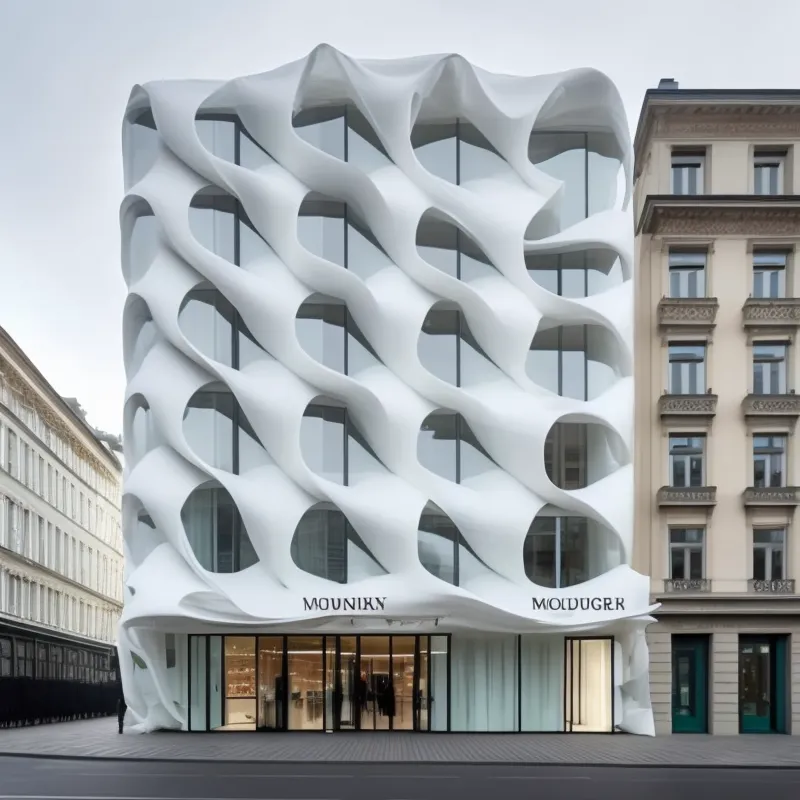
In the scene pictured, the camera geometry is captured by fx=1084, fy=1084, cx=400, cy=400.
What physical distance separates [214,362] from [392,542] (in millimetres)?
8250

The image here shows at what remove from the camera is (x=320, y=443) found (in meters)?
36.7

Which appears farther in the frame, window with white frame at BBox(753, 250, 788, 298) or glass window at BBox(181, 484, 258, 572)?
window with white frame at BBox(753, 250, 788, 298)

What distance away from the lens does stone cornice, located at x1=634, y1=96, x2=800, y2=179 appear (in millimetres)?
39562

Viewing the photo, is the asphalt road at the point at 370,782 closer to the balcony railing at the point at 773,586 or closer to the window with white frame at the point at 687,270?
the balcony railing at the point at 773,586

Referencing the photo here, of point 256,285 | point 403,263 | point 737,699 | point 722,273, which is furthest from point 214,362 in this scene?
point 737,699

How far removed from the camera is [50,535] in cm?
6044

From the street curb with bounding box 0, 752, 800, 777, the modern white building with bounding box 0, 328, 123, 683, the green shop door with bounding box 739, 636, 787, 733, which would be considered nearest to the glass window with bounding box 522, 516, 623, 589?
the green shop door with bounding box 739, 636, 787, 733

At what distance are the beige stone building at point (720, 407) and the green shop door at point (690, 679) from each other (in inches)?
1.9

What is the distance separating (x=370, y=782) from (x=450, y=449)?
15813mm

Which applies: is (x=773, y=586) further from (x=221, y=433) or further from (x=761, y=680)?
(x=221, y=433)

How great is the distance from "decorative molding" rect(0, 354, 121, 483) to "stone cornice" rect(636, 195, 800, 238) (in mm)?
29971

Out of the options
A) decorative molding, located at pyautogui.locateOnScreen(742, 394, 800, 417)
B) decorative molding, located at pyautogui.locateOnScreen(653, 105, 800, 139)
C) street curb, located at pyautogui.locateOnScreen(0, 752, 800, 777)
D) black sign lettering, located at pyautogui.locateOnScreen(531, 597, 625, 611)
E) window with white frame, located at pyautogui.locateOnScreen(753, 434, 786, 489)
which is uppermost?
decorative molding, located at pyautogui.locateOnScreen(653, 105, 800, 139)

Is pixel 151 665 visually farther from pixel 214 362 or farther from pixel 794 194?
pixel 794 194

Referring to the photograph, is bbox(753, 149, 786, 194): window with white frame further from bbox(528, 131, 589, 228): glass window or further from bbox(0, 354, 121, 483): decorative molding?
bbox(0, 354, 121, 483): decorative molding
